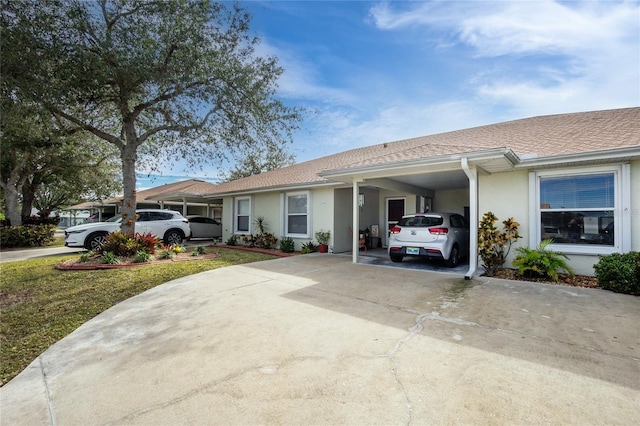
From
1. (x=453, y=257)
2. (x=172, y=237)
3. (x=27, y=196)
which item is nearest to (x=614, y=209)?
(x=453, y=257)

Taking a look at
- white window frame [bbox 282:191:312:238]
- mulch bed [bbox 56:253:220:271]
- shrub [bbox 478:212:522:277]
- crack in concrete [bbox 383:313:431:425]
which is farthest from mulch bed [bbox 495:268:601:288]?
mulch bed [bbox 56:253:220:271]

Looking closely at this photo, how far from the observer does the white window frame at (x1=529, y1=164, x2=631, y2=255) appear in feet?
19.5

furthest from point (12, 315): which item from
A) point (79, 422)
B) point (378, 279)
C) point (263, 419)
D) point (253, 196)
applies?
point (253, 196)

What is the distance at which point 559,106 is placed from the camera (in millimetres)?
11789

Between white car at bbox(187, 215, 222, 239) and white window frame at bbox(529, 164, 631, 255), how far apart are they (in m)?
16.0

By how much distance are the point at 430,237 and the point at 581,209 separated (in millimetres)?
3200

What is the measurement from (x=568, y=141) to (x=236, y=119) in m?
9.44

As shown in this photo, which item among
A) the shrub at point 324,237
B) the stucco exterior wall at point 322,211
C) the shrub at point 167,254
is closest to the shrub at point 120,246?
the shrub at point 167,254

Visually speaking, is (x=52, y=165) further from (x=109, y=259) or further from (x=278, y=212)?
(x=278, y=212)

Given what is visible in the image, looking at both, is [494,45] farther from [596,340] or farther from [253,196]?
→ [253,196]

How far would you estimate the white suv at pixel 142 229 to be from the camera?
11195 mm

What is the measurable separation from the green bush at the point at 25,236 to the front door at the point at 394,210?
1778 centimetres

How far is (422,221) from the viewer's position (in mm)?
7754

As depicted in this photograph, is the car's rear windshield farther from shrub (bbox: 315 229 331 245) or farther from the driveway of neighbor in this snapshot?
shrub (bbox: 315 229 331 245)
